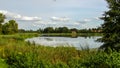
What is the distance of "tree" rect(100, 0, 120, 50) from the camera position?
59.7 ft

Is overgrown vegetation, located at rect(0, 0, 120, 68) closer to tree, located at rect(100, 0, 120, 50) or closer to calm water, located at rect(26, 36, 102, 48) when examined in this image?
tree, located at rect(100, 0, 120, 50)

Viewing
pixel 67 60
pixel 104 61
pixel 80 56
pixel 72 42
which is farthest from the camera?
pixel 72 42

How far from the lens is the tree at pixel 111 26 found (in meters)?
18.2

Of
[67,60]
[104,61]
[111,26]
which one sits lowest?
[67,60]

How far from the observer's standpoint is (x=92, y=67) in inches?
496

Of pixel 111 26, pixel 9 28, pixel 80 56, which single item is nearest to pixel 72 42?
pixel 111 26

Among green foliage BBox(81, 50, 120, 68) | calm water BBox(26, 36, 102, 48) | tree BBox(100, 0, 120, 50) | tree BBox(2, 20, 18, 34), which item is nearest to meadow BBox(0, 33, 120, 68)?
green foliage BBox(81, 50, 120, 68)

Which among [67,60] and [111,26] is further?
[111,26]

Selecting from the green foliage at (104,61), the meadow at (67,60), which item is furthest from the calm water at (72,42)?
the green foliage at (104,61)

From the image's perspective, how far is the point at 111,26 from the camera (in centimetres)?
1867

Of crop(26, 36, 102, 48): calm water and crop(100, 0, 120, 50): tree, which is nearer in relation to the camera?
crop(100, 0, 120, 50): tree

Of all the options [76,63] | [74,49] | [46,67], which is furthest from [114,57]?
[74,49]

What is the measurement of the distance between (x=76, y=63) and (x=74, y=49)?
17.2 feet

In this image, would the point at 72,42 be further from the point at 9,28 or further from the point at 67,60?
the point at 9,28
